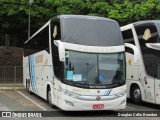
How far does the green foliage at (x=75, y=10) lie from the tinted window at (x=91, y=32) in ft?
44.4

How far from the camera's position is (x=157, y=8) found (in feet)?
95.8

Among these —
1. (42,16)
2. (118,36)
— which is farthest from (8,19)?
(118,36)

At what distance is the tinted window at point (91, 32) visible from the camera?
14.9 m

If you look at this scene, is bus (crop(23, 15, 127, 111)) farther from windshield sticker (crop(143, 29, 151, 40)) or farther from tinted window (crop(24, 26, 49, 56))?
windshield sticker (crop(143, 29, 151, 40))

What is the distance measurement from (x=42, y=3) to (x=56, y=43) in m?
16.2

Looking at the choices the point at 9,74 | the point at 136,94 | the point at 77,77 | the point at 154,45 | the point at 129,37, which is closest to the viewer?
the point at 77,77

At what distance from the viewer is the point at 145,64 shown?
1819 centimetres

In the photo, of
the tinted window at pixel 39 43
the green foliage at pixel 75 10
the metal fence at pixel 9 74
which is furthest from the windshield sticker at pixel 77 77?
the metal fence at pixel 9 74

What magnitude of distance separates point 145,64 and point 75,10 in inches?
Answer: 498

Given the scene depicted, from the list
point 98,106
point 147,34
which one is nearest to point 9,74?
point 147,34

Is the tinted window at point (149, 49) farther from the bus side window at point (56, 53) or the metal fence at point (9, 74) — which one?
the metal fence at point (9, 74)

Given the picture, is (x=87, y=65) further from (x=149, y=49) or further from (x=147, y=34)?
(x=147, y=34)

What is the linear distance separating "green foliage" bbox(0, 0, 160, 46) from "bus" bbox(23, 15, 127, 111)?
13803 mm

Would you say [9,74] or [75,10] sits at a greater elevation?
[75,10]
